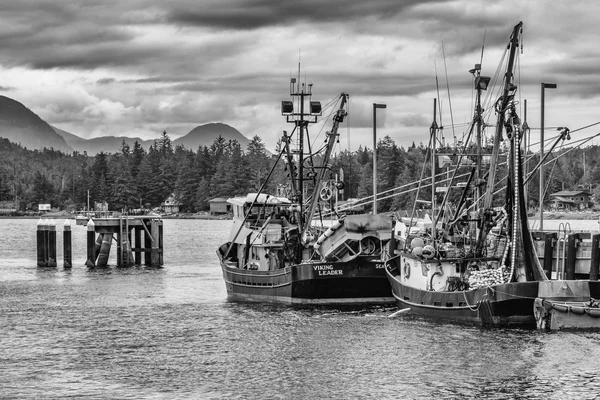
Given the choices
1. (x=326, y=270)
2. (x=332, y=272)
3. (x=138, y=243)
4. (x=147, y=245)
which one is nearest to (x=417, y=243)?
(x=332, y=272)

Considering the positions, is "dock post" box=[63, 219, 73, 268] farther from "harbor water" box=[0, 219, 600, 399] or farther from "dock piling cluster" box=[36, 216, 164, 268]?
"harbor water" box=[0, 219, 600, 399]

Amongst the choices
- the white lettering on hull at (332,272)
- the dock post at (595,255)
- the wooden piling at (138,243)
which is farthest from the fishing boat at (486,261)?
the wooden piling at (138,243)

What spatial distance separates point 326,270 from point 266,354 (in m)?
12.8

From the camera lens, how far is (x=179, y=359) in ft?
131

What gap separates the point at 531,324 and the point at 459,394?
39.3ft

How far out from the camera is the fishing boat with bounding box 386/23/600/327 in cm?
4409

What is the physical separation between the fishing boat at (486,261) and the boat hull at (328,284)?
4.73 ft

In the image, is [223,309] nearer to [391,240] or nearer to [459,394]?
[391,240]

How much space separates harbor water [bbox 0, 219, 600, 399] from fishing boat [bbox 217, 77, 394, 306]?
1.58 m

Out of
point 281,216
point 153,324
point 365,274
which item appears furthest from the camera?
point 281,216

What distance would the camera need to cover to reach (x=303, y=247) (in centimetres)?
5644

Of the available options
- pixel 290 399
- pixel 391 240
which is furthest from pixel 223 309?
pixel 290 399

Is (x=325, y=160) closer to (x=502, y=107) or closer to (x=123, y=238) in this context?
(x=502, y=107)

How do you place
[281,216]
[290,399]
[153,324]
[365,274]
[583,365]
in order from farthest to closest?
1. [281,216]
2. [365,274]
3. [153,324]
4. [583,365]
5. [290,399]
